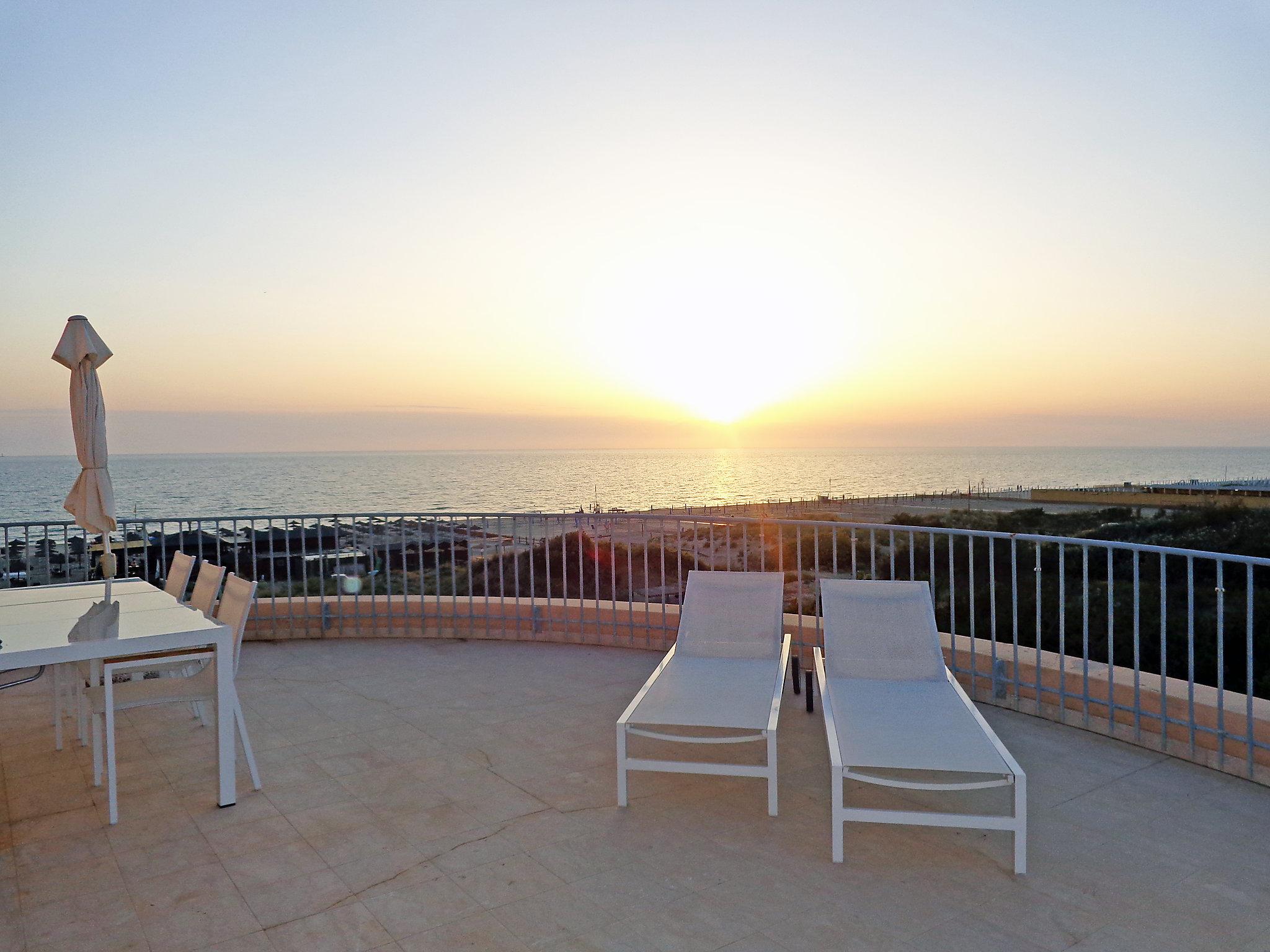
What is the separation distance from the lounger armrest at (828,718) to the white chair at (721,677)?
196mm

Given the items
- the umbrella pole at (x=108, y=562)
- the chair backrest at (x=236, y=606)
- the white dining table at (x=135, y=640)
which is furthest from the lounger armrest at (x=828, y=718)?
the umbrella pole at (x=108, y=562)

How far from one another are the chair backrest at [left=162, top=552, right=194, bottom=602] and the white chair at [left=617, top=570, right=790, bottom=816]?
3.25 meters

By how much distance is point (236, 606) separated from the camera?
428 centimetres

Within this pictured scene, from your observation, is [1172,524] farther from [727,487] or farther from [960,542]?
[727,487]

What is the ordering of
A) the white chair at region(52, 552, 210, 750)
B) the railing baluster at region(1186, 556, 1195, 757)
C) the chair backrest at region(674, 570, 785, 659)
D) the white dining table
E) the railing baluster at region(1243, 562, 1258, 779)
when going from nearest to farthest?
the white dining table → the railing baluster at region(1243, 562, 1258, 779) → the railing baluster at region(1186, 556, 1195, 757) → the white chair at region(52, 552, 210, 750) → the chair backrest at region(674, 570, 785, 659)

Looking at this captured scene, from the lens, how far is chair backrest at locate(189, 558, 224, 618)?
4.79m

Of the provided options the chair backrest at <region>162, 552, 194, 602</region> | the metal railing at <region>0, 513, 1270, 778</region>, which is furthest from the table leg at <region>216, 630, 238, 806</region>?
the metal railing at <region>0, 513, 1270, 778</region>

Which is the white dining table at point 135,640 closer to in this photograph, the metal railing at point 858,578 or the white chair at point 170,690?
the white chair at point 170,690

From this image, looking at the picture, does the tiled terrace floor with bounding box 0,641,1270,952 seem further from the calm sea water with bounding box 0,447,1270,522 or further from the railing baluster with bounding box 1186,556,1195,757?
the calm sea water with bounding box 0,447,1270,522

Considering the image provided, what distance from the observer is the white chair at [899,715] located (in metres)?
3.09

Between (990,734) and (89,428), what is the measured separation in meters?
5.37

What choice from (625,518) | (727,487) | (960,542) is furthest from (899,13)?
(727,487)

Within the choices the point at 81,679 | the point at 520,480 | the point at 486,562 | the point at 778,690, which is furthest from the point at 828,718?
the point at 520,480

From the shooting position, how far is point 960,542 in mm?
19656
